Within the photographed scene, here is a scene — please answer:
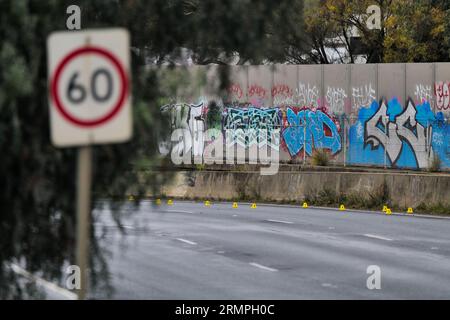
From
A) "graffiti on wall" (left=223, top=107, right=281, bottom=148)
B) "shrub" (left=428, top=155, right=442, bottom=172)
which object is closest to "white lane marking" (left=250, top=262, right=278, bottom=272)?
"shrub" (left=428, top=155, right=442, bottom=172)

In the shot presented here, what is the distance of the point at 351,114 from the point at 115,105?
34164 mm

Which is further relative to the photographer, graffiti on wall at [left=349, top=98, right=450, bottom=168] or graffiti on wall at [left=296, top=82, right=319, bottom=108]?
graffiti on wall at [left=296, top=82, right=319, bottom=108]

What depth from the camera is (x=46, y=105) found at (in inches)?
310

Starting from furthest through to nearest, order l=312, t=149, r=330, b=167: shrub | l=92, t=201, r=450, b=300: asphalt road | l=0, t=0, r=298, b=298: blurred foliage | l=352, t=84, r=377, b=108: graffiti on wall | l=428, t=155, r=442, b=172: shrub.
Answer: l=352, t=84, r=377, b=108: graffiti on wall
l=312, t=149, r=330, b=167: shrub
l=428, t=155, r=442, b=172: shrub
l=92, t=201, r=450, b=300: asphalt road
l=0, t=0, r=298, b=298: blurred foliage

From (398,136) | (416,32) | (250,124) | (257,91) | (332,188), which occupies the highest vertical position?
(416,32)

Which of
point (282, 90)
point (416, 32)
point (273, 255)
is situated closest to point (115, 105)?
point (273, 255)

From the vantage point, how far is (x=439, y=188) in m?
27.3

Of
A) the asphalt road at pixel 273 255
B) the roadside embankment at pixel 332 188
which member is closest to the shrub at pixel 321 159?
the roadside embankment at pixel 332 188

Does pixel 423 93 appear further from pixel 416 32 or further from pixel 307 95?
pixel 416 32

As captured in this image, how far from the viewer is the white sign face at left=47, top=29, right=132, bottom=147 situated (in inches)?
242

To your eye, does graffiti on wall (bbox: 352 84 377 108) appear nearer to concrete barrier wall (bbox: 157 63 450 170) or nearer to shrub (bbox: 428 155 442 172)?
concrete barrier wall (bbox: 157 63 450 170)

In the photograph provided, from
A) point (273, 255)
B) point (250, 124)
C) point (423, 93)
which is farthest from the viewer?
point (250, 124)

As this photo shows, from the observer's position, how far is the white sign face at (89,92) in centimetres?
614

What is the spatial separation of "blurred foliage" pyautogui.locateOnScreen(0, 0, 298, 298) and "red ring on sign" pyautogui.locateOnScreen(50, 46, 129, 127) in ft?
4.30
